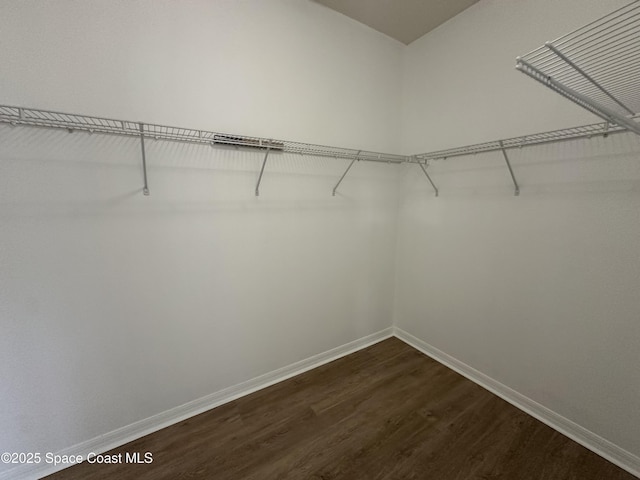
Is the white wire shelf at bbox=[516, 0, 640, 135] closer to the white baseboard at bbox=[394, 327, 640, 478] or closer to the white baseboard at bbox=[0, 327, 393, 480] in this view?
the white baseboard at bbox=[394, 327, 640, 478]

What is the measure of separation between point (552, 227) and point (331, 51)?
1959 millimetres

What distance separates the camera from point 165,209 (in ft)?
5.02

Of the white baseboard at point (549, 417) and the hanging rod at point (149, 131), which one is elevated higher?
the hanging rod at point (149, 131)

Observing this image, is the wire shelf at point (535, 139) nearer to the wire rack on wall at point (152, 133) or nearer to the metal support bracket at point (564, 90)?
the metal support bracket at point (564, 90)

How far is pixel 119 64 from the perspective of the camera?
1342 mm

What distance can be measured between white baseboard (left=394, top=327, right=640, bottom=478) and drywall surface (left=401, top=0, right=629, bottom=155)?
177 cm

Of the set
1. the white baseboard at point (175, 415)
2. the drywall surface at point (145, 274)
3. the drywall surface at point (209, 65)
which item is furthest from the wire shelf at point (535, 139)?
the white baseboard at point (175, 415)

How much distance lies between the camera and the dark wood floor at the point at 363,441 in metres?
1.38

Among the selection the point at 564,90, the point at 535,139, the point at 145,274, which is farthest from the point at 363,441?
the point at 535,139

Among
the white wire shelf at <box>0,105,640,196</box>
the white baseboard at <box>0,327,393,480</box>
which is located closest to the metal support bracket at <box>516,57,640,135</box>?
the white wire shelf at <box>0,105,640,196</box>

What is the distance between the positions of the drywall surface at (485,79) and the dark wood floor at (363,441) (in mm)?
1873

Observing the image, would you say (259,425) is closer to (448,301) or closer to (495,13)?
(448,301)

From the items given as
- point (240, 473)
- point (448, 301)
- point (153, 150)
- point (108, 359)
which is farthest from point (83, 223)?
point (448, 301)

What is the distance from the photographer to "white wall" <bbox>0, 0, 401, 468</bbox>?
4.07 feet
